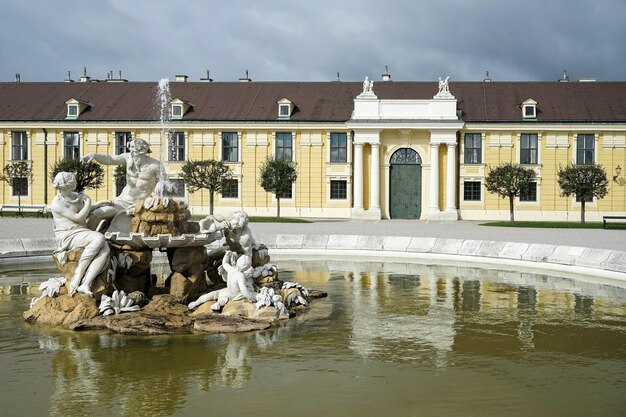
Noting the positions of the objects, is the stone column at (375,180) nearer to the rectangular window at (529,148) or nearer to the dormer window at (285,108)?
the dormer window at (285,108)

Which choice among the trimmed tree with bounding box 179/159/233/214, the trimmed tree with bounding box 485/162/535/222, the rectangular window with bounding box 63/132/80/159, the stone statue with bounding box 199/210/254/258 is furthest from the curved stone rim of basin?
the rectangular window with bounding box 63/132/80/159

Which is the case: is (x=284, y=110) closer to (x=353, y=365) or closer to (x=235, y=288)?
(x=235, y=288)

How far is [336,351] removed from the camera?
350 inches

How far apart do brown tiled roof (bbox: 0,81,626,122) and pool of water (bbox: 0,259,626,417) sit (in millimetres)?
37506

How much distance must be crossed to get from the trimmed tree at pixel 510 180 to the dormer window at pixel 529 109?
6.22 meters

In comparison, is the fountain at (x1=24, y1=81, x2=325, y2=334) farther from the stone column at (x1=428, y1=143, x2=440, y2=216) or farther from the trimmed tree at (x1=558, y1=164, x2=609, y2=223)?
the stone column at (x1=428, y1=143, x2=440, y2=216)

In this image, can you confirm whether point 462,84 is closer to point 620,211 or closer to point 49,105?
point 620,211

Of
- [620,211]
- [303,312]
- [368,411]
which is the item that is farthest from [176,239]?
[620,211]

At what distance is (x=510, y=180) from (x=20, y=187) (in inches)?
1337

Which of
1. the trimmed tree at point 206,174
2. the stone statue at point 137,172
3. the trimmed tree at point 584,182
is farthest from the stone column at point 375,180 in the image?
the stone statue at point 137,172

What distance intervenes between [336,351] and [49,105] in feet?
158

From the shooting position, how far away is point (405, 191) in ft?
159

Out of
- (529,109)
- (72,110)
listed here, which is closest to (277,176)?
(72,110)

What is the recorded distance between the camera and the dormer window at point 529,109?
4744cm
